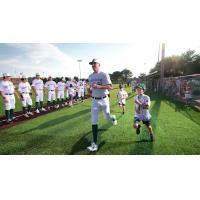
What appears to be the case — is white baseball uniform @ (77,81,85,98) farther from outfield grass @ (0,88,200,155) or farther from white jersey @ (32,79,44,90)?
outfield grass @ (0,88,200,155)

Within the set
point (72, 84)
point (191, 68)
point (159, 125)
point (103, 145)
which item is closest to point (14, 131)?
point (103, 145)

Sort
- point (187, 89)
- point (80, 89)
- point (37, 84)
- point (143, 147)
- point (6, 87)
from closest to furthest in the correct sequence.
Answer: point (143, 147) → point (6, 87) → point (37, 84) → point (187, 89) → point (80, 89)

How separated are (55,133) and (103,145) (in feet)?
6.25

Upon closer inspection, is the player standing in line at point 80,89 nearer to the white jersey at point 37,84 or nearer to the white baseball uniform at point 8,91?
the white jersey at point 37,84

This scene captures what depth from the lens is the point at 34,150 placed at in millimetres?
4988

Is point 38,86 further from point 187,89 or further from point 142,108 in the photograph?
point 187,89

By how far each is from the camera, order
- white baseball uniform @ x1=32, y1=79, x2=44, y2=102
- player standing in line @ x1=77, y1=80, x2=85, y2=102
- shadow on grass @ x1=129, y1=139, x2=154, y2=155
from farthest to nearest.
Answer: player standing in line @ x1=77, y1=80, x2=85, y2=102 → white baseball uniform @ x1=32, y1=79, x2=44, y2=102 → shadow on grass @ x1=129, y1=139, x2=154, y2=155

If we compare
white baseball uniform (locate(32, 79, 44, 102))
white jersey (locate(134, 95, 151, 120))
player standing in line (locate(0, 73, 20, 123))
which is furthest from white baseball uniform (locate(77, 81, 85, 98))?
white jersey (locate(134, 95, 151, 120))

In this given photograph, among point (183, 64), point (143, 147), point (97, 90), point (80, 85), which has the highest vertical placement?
point (183, 64)

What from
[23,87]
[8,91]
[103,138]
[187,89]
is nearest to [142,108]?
[103,138]

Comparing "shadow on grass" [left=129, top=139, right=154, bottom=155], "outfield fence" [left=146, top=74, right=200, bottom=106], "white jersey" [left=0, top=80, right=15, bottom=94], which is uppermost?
"white jersey" [left=0, top=80, right=15, bottom=94]

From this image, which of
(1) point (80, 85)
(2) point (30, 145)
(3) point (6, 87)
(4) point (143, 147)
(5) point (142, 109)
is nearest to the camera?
(4) point (143, 147)

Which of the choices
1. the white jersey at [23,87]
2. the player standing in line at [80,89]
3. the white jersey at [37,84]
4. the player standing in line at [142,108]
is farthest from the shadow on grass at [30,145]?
the player standing in line at [80,89]

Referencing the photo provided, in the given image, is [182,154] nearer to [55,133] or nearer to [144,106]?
[144,106]
